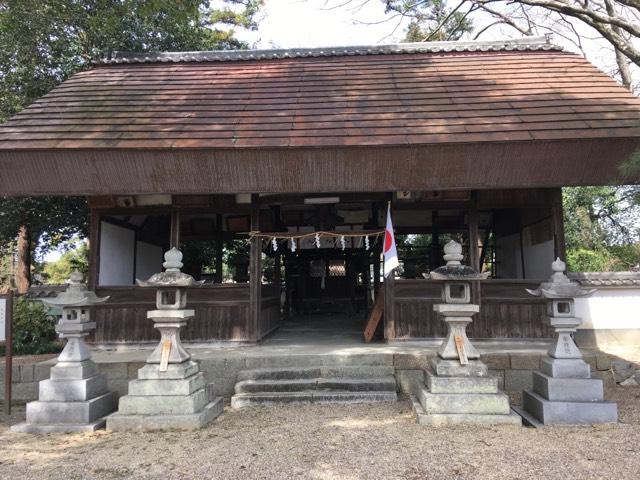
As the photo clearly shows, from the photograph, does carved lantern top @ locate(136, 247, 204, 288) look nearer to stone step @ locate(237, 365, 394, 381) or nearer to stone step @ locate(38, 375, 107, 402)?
stone step @ locate(38, 375, 107, 402)

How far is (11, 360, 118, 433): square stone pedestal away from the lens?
17.3 ft

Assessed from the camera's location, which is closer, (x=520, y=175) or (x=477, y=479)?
(x=477, y=479)

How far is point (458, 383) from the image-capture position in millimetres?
5258

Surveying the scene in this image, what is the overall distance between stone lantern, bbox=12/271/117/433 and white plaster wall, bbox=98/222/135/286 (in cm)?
270

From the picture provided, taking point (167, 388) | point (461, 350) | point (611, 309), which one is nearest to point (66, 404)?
point (167, 388)

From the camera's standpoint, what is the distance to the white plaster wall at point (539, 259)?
861cm

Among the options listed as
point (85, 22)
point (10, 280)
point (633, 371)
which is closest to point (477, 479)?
point (633, 371)

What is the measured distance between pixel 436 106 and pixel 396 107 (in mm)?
715

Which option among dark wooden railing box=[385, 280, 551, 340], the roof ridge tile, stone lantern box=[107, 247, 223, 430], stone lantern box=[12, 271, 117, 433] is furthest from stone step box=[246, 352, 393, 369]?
the roof ridge tile

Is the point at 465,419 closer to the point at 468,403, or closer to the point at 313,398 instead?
the point at 468,403

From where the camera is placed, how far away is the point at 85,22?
11102mm

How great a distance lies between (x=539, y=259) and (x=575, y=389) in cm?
448

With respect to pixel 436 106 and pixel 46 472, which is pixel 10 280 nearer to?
pixel 46 472

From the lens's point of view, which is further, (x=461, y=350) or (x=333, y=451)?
(x=461, y=350)
